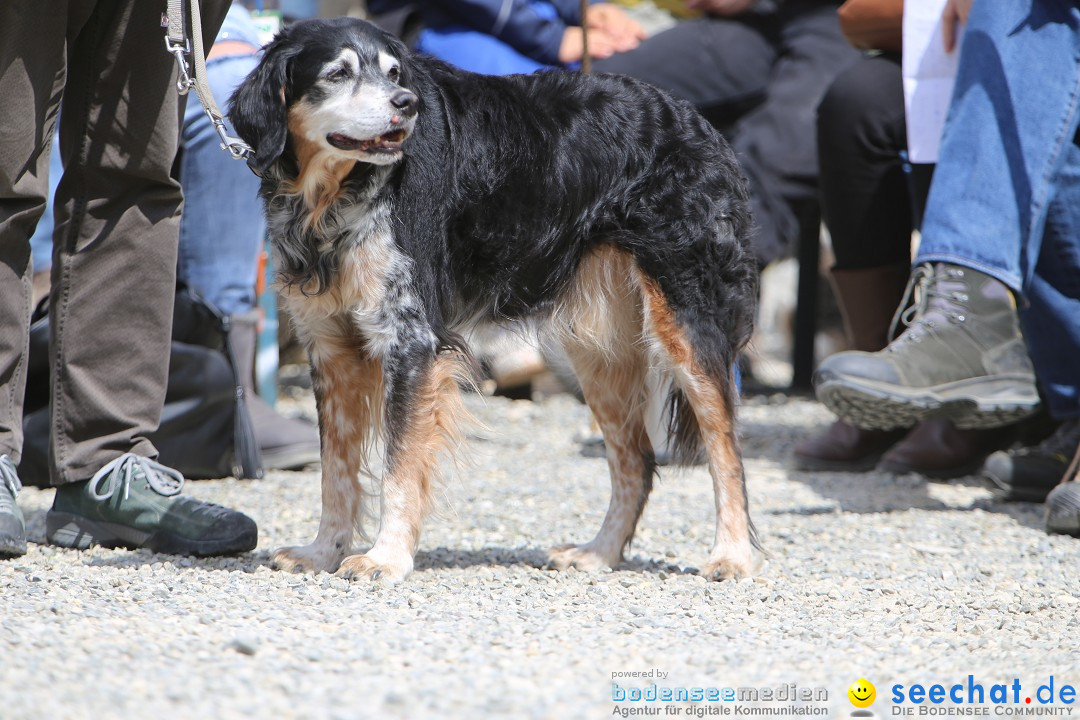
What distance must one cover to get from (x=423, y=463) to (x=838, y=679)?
1.20m

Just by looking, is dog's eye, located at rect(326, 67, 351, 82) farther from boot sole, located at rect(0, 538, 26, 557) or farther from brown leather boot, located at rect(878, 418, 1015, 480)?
brown leather boot, located at rect(878, 418, 1015, 480)

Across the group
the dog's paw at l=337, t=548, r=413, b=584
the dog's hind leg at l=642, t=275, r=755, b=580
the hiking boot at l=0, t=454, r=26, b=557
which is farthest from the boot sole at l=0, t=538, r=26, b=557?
the dog's hind leg at l=642, t=275, r=755, b=580

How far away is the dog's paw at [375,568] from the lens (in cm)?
274

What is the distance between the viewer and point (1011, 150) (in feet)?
12.3

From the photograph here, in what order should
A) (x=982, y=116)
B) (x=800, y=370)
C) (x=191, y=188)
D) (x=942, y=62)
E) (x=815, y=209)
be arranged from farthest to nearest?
(x=800, y=370), (x=815, y=209), (x=191, y=188), (x=942, y=62), (x=982, y=116)

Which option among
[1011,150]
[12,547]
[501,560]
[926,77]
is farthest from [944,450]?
[12,547]

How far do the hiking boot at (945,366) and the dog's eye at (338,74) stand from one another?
6.04ft

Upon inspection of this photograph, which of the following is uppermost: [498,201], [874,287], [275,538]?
[498,201]

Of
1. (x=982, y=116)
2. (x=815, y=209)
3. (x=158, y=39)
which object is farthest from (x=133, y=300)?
(x=815, y=209)

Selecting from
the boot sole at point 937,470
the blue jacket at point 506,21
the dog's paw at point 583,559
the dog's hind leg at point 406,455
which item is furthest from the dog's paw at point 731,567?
the blue jacket at point 506,21

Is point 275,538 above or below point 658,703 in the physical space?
below

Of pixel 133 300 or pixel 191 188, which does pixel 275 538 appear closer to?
pixel 133 300

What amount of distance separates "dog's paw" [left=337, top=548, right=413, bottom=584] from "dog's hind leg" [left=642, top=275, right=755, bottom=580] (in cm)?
80

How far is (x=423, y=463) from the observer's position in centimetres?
285
